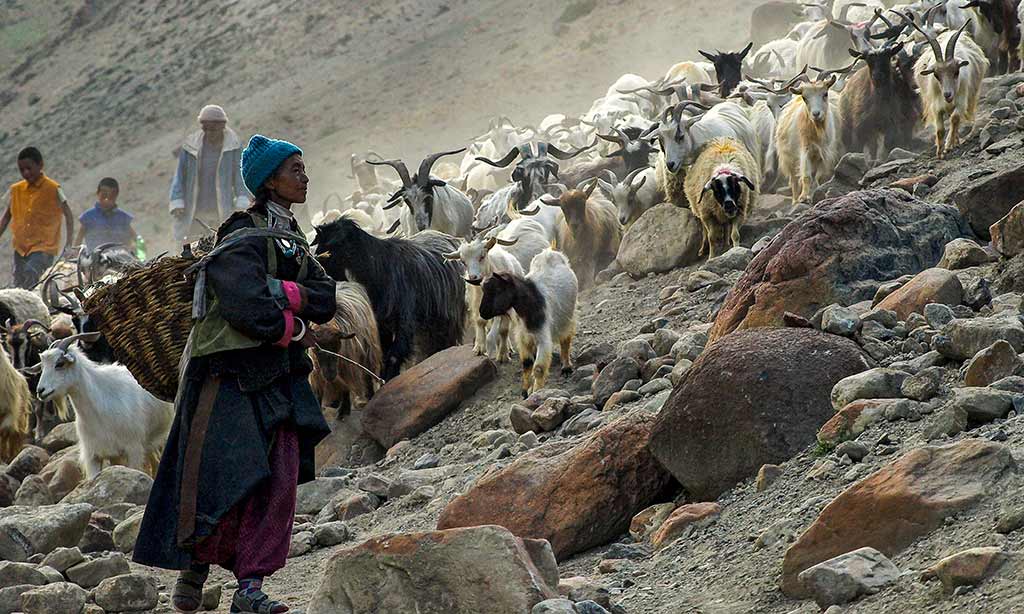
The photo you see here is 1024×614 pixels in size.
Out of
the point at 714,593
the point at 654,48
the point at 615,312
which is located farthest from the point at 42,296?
the point at 654,48

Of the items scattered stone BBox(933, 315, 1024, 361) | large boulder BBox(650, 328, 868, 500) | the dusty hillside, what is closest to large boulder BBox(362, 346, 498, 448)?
large boulder BBox(650, 328, 868, 500)

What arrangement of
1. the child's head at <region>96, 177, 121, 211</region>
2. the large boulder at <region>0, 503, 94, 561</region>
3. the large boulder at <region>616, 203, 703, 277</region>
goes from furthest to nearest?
the child's head at <region>96, 177, 121, 211</region> → the large boulder at <region>616, 203, 703, 277</region> → the large boulder at <region>0, 503, 94, 561</region>

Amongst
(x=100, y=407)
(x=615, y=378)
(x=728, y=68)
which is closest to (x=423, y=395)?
(x=615, y=378)

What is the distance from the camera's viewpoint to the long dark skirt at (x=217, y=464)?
4160mm

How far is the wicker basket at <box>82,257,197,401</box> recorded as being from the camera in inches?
209

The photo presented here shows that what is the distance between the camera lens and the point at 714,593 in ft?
13.0

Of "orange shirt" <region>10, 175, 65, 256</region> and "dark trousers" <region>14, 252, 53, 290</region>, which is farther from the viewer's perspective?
"dark trousers" <region>14, 252, 53, 290</region>

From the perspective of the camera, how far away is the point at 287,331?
4.23 meters

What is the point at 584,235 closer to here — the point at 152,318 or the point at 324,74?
the point at 152,318

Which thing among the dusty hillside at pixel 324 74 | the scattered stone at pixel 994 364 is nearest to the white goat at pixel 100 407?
the scattered stone at pixel 994 364

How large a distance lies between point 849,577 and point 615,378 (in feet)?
11.7

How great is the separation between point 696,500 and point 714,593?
90 centimetres

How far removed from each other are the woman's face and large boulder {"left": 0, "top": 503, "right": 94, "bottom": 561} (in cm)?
196

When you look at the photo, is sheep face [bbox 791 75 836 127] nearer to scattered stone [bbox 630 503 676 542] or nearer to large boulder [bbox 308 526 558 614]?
scattered stone [bbox 630 503 676 542]
